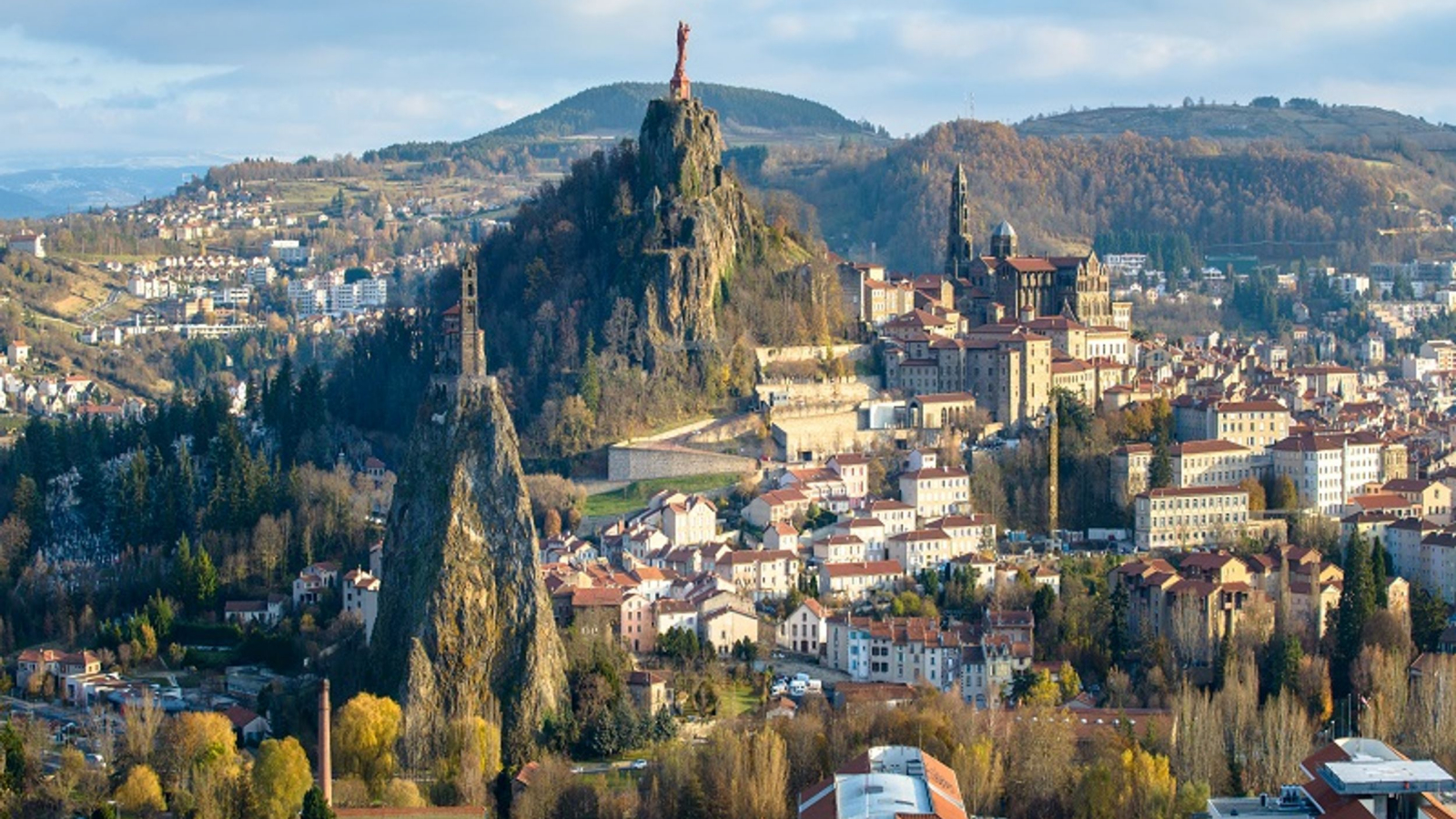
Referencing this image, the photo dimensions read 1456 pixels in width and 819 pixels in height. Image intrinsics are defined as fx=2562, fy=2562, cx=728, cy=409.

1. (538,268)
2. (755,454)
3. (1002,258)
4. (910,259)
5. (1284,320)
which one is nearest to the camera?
(755,454)

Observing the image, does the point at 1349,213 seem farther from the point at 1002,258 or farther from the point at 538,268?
the point at 538,268

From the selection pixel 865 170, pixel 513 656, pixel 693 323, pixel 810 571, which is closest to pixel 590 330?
pixel 693 323

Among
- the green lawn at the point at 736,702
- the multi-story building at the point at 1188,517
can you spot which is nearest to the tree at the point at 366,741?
the green lawn at the point at 736,702

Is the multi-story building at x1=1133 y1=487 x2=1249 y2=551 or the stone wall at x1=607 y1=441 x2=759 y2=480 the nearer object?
the multi-story building at x1=1133 y1=487 x2=1249 y2=551

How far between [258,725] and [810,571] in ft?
41.9

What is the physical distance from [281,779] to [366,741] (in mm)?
3361

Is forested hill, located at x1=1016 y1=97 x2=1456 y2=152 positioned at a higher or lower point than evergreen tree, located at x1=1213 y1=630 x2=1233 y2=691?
higher

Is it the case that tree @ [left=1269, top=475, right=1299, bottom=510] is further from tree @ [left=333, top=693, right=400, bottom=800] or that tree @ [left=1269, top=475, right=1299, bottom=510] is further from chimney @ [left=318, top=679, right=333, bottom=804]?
chimney @ [left=318, top=679, right=333, bottom=804]

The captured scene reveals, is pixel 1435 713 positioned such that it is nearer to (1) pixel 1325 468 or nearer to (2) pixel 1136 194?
(1) pixel 1325 468

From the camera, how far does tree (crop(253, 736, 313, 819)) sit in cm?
3881

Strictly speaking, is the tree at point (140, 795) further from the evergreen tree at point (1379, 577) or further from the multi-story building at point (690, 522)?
the evergreen tree at point (1379, 577)

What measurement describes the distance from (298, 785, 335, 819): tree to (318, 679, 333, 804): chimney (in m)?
1.73

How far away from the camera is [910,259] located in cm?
10906

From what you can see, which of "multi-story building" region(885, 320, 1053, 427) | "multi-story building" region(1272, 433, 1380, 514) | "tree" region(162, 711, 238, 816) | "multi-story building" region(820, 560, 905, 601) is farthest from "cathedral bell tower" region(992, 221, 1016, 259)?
"tree" region(162, 711, 238, 816)
